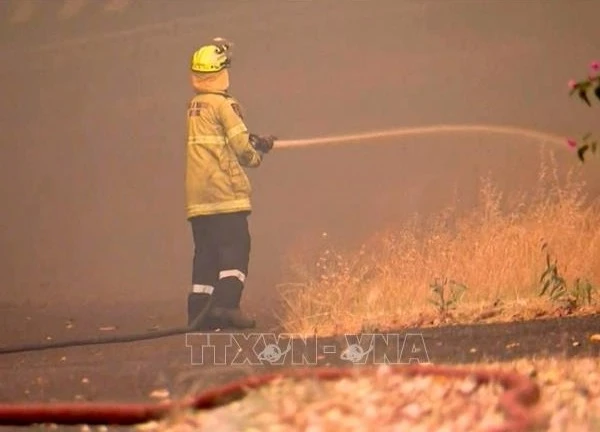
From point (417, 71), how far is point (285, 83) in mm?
778

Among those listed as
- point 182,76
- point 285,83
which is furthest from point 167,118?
point 285,83

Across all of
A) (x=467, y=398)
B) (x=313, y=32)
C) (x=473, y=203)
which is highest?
(x=313, y=32)

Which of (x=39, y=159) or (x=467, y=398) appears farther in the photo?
(x=39, y=159)

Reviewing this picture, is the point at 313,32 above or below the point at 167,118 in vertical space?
above

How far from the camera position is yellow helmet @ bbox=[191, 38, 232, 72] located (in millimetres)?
6340

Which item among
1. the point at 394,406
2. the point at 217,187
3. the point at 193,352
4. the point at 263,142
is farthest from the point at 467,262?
the point at 394,406

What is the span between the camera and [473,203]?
644 cm

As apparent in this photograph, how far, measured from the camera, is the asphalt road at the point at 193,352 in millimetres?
5457

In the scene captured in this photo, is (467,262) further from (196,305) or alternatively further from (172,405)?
(172,405)

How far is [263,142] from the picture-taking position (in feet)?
20.9

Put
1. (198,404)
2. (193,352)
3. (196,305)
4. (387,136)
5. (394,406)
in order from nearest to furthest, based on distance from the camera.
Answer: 1. (394,406)
2. (198,404)
3. (193,352)
4. (196,305)
5. (387,136)

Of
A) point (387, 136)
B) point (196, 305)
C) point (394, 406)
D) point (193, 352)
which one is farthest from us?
point (387, 136)

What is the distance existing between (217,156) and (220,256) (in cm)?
57

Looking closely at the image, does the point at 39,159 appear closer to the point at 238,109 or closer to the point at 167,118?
the point at 167,118
